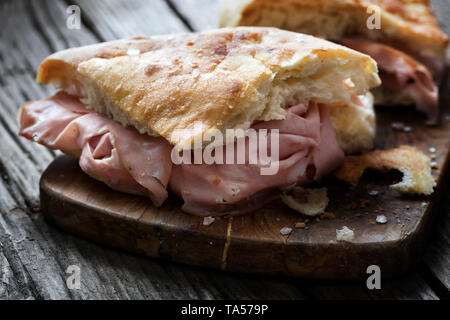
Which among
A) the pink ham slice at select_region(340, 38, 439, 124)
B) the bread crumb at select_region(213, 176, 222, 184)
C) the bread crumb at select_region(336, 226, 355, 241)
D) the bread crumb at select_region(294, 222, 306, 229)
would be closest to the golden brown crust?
the pink ham slice at select_region(340, 38, 439, 124)

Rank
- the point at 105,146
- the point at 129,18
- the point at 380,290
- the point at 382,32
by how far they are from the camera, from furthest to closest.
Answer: the point at 129,18 → the point at 382,32 → the point at 105,146 → the point at 380,290

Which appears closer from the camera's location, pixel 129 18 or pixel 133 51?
pixel 133 51

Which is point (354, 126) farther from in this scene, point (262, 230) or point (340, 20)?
point (340, 20)

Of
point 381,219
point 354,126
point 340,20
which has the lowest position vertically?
point 381,219

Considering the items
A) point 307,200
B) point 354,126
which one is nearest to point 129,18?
point 354,126

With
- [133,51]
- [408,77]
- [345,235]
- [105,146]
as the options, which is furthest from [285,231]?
[408,77]

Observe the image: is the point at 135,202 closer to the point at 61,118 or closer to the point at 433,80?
the point at 61,118

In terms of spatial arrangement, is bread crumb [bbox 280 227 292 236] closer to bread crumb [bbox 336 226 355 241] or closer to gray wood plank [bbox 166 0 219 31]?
bread crumb [bbox 336 226 355 241]

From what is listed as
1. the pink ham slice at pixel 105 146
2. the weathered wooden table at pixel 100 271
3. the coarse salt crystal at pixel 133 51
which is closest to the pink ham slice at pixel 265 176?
the pink ham slice at pixel 105 146

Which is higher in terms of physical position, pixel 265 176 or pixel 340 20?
pixel 340 20

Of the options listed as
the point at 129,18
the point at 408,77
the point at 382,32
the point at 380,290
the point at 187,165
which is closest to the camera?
the point at 380,290

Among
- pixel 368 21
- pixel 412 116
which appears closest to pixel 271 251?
pixel 412 116
